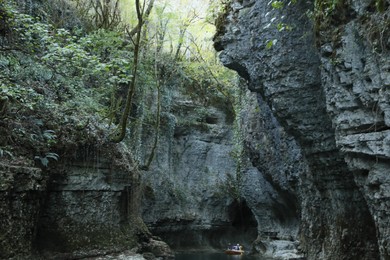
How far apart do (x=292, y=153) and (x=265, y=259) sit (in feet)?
20.8

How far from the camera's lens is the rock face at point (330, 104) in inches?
251

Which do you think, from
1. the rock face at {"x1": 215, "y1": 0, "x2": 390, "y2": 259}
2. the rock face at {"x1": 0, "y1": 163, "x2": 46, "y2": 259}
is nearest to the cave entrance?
the rock face at {"x1": 215, "y1": 0, "x2": 390, "y2": 259}

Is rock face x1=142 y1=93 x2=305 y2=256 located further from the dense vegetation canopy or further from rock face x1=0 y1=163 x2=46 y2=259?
rock face x1=0 y1=163 x2=46 y2=259

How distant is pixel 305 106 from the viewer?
9.00 metres

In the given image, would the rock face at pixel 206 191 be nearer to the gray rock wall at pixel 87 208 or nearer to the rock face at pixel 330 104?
the rock face at pixel 330 104

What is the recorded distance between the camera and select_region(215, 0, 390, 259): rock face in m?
6.38

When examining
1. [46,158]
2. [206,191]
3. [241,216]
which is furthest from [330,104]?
[241,216]

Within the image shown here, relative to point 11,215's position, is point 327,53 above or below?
above

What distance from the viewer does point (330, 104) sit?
7457mm

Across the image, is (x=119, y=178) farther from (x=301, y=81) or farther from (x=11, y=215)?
(x=301, y=81)

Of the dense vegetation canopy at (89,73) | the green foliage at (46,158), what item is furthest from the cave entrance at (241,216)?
the green foliage at (46,158)

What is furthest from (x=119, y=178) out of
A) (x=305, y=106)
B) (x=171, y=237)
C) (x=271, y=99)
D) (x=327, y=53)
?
(x=171, y=237)

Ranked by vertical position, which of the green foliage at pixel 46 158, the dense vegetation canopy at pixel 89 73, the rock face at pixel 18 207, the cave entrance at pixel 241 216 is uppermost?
the dense vegetation canopy at pixel 89 73

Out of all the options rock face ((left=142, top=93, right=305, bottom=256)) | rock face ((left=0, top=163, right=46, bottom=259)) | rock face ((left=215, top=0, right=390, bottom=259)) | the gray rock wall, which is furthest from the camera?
rock face ((left=142, top=93, right=305, bottom=256))
